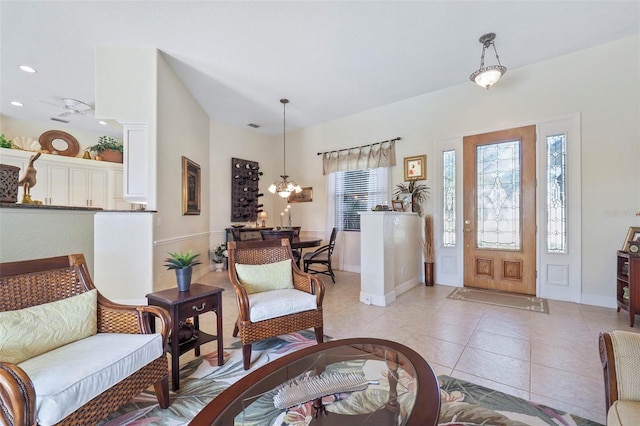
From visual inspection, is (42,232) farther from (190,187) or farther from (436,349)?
(436,349)

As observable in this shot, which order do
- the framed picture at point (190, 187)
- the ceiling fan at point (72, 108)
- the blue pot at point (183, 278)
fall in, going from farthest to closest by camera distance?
the ceiling fan at point (72, 108)
the framed picture at point (190, 187)
the blue pot at point (183, 278)

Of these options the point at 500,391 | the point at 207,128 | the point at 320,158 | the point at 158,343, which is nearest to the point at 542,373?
the point at 500,391

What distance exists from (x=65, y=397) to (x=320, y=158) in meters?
5.45

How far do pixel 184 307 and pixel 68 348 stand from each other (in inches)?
22.9

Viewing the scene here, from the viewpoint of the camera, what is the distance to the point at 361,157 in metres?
5.33

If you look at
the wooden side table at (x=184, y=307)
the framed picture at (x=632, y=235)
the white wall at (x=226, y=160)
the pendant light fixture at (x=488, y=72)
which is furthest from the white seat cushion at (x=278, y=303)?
the white wall at (x=226, y=160)

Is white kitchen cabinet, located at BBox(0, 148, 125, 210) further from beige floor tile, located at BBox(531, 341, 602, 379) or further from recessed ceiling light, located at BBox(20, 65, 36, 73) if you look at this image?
beige floor tile, located at BBox(531, 341, 602, 379)

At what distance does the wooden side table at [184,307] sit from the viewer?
1756 millimetres

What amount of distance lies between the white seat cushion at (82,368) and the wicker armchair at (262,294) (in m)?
0.62

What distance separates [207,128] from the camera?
5527 mm

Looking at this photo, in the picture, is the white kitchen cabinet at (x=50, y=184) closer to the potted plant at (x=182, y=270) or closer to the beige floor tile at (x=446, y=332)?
the potted plant at (x=182, y=270)

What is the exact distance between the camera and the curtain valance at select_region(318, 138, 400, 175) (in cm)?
500

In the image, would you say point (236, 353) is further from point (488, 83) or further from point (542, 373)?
point (488, 83)

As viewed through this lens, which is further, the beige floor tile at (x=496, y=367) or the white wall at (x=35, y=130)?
the white wall at (x=35, y=130)
